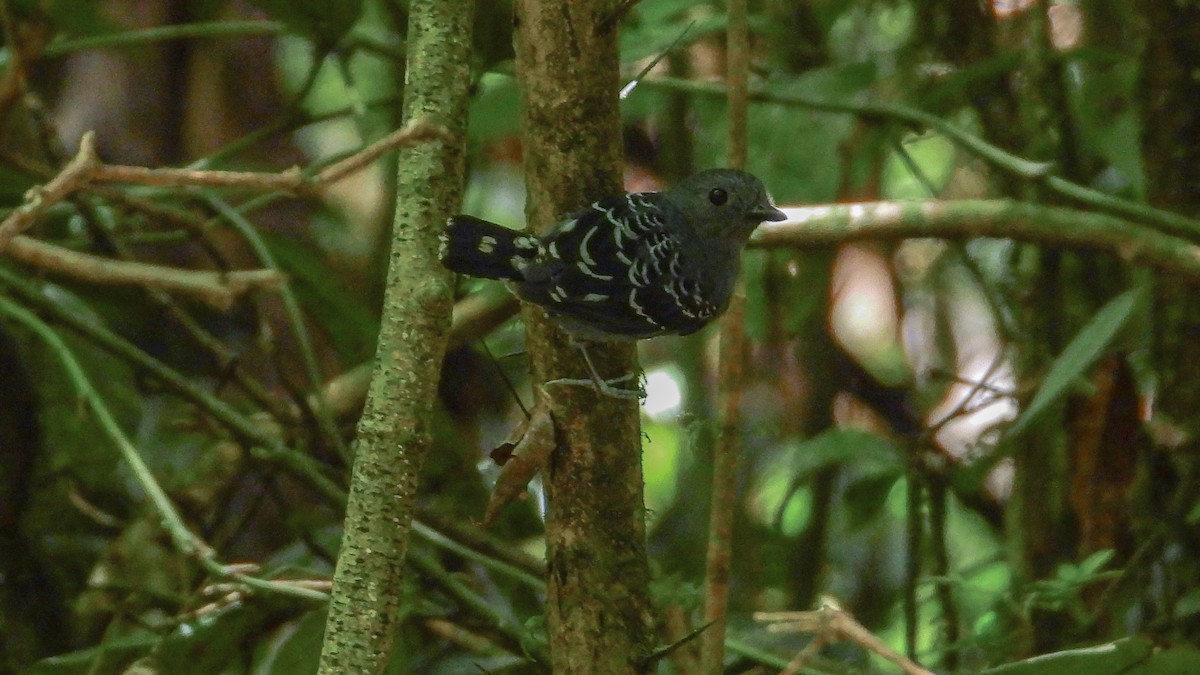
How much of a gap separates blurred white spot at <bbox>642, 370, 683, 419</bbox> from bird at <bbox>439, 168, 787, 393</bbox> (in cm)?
132

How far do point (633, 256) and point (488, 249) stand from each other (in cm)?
35

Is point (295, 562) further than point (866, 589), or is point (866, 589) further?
point (866, 589)

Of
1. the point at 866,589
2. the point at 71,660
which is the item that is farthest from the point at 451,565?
the point at 866,589

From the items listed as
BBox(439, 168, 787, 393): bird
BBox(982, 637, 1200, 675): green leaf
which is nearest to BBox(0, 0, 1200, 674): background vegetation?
BBox(982, 637, 1200, 675): green leaf

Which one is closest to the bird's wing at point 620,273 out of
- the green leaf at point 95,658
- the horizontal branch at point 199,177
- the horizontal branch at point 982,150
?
the horizontal branch at point 982,150

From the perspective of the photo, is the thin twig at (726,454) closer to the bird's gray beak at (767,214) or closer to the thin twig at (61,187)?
the bird's gray beak at (767,214)

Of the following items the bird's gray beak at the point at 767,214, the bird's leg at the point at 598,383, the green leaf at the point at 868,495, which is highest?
the bird's gray beak at the point at 767,214

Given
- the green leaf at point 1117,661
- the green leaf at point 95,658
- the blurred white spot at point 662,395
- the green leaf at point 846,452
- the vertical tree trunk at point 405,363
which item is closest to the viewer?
the vertical tree trunk at point 405,363

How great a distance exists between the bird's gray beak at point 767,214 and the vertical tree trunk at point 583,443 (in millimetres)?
585

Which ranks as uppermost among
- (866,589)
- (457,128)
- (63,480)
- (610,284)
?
(457,128)

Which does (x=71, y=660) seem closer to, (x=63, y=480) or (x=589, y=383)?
(x=63, y=480)

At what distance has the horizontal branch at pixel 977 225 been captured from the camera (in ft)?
6.61

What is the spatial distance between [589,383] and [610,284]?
443mm

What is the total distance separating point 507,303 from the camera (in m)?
2.30
